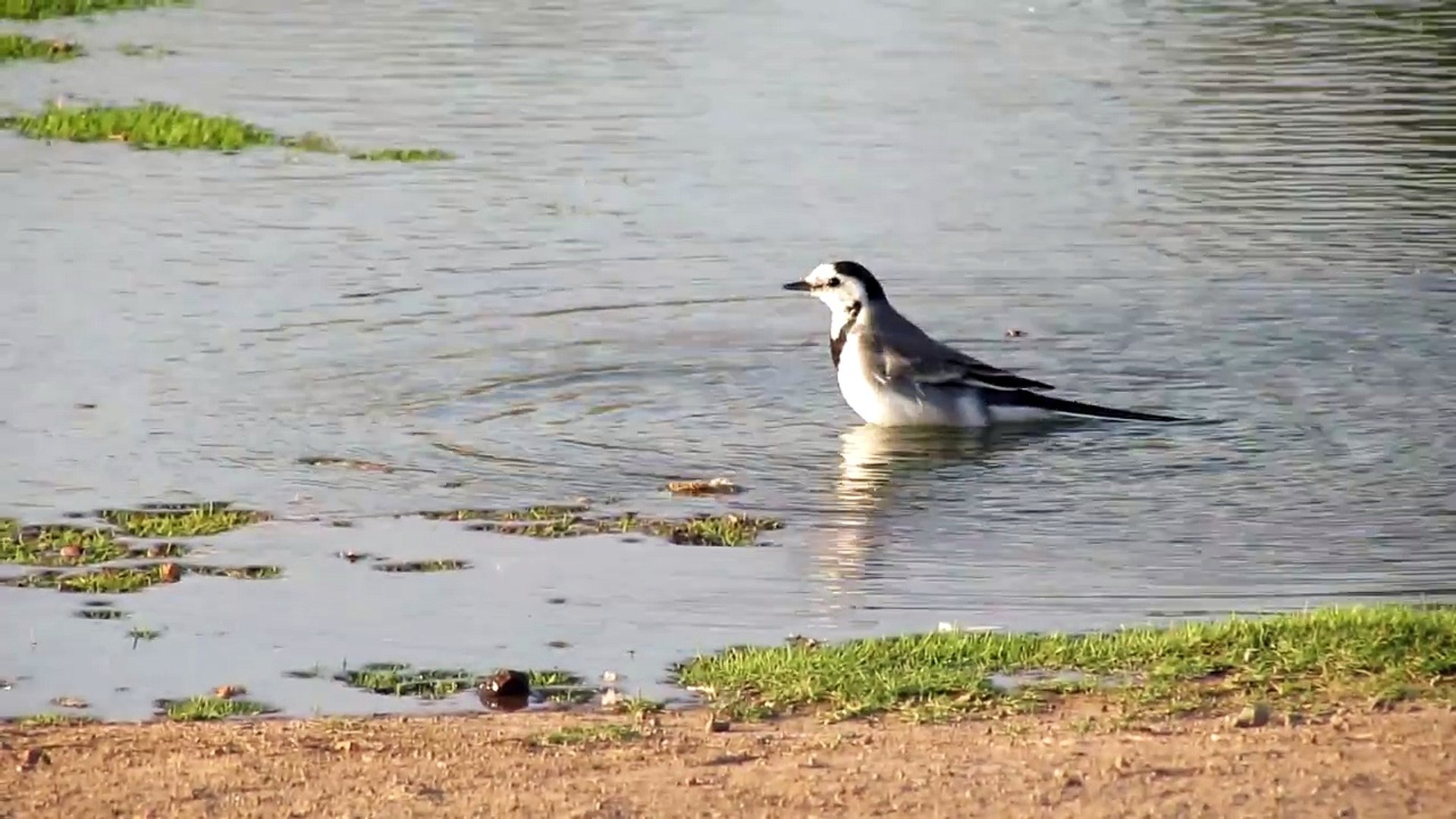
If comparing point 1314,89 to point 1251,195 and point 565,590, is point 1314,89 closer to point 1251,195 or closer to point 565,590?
point 1251,195

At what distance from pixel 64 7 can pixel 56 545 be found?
62.9 feet

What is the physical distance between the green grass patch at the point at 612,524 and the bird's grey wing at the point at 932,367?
94.3 inches

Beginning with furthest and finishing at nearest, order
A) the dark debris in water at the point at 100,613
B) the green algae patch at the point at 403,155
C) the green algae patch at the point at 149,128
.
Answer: the green algae patch at the point at 149,128 < the green algae patch at the point at 403,155 < the dark debris in water at the point at 100,613

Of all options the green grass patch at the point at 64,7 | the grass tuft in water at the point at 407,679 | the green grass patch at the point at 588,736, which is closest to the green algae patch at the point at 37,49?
the green grass patch at the point at 64,7

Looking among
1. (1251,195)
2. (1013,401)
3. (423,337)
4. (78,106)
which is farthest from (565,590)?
(78,106)

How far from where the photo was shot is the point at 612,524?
35.7 feet

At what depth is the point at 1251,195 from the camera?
18.4 metres

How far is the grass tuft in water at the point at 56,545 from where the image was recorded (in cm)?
1016

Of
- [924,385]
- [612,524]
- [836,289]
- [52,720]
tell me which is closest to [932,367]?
[924,385]

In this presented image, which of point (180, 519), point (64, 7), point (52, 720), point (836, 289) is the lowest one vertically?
point (52, 720)

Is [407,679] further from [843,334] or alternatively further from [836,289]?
[836,289]

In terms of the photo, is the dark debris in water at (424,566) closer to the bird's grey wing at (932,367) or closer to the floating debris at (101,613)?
the floating debris at (101,613)

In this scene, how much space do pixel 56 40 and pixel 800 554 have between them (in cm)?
1726

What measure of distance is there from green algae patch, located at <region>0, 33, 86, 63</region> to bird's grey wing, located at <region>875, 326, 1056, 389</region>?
1351cm
